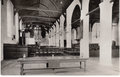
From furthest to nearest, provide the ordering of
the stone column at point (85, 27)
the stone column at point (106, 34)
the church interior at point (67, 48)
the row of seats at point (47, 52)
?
the row of seats at point (47, 52) < the stone column at point (85, 27) < the stone column at point (106, 34) < the church interior at point (67, 48)

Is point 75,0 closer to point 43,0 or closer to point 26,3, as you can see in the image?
point 43,0

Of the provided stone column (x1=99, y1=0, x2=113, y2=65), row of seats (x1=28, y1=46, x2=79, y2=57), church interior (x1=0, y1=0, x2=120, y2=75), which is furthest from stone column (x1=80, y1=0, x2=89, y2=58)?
stone column (x1=99, y1=0, x2=113, y2=65)

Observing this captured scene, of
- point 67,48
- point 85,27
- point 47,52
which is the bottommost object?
point 47,52

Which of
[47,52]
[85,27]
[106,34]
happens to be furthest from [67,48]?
[106,34]

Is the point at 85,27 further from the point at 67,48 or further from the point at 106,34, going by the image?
the point at 67,48

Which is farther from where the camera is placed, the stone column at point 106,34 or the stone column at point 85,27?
the stone column at point 85,27

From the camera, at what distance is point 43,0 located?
11938mm

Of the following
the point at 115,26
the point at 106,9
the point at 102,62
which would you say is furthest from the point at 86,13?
the point at 115,26

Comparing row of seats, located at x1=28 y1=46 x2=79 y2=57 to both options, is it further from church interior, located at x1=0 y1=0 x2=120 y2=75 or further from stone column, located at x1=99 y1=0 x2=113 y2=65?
stone column, located at x1=99 y1=0 x2=113 y2=65

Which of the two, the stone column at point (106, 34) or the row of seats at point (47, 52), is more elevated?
Result: the stone column at point (106, 34)

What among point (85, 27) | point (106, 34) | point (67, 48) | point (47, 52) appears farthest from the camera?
point (67, 48)

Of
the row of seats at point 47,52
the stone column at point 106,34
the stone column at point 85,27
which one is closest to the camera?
the stone column at point 106,34

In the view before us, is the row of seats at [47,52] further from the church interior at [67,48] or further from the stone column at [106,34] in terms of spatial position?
the stone column at [106,34]

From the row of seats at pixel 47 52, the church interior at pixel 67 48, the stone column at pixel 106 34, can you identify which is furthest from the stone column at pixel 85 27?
the stone column at pixel 106 34
